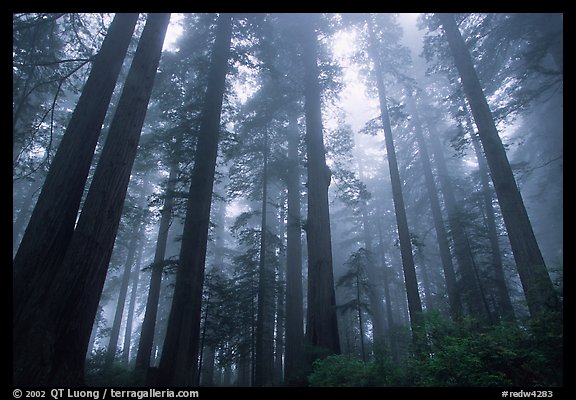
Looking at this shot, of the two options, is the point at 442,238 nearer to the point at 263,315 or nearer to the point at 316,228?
the point at 316,228

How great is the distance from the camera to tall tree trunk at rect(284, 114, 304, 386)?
1392 cm

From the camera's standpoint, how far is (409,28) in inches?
1104

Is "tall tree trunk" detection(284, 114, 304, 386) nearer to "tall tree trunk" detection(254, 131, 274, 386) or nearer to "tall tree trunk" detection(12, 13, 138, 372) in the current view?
"tall tree trunk" detection(254, 131, 274, 386)

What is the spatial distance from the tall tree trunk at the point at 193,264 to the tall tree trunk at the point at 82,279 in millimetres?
2598

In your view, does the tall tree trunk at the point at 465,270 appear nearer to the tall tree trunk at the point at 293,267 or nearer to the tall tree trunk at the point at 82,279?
the tall tree trunk at the point at 293,267

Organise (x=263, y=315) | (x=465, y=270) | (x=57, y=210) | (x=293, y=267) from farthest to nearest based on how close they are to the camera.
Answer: (x=293, y=267)
(x=465, y=270)
(x=263, y=315)
(x=57, y=210)

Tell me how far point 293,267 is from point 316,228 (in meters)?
6.03

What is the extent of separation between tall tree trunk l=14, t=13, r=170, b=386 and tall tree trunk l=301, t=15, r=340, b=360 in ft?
20.0

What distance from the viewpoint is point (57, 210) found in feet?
17.0

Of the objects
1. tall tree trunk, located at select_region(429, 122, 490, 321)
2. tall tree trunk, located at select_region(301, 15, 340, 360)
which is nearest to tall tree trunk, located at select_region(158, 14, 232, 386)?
tall tree trunk, located at select_region(301, 15, 340, 360)

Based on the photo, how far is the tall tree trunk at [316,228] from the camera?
903 centimetres

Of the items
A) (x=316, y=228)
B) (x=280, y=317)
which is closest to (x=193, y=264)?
(x=316, y=228)
